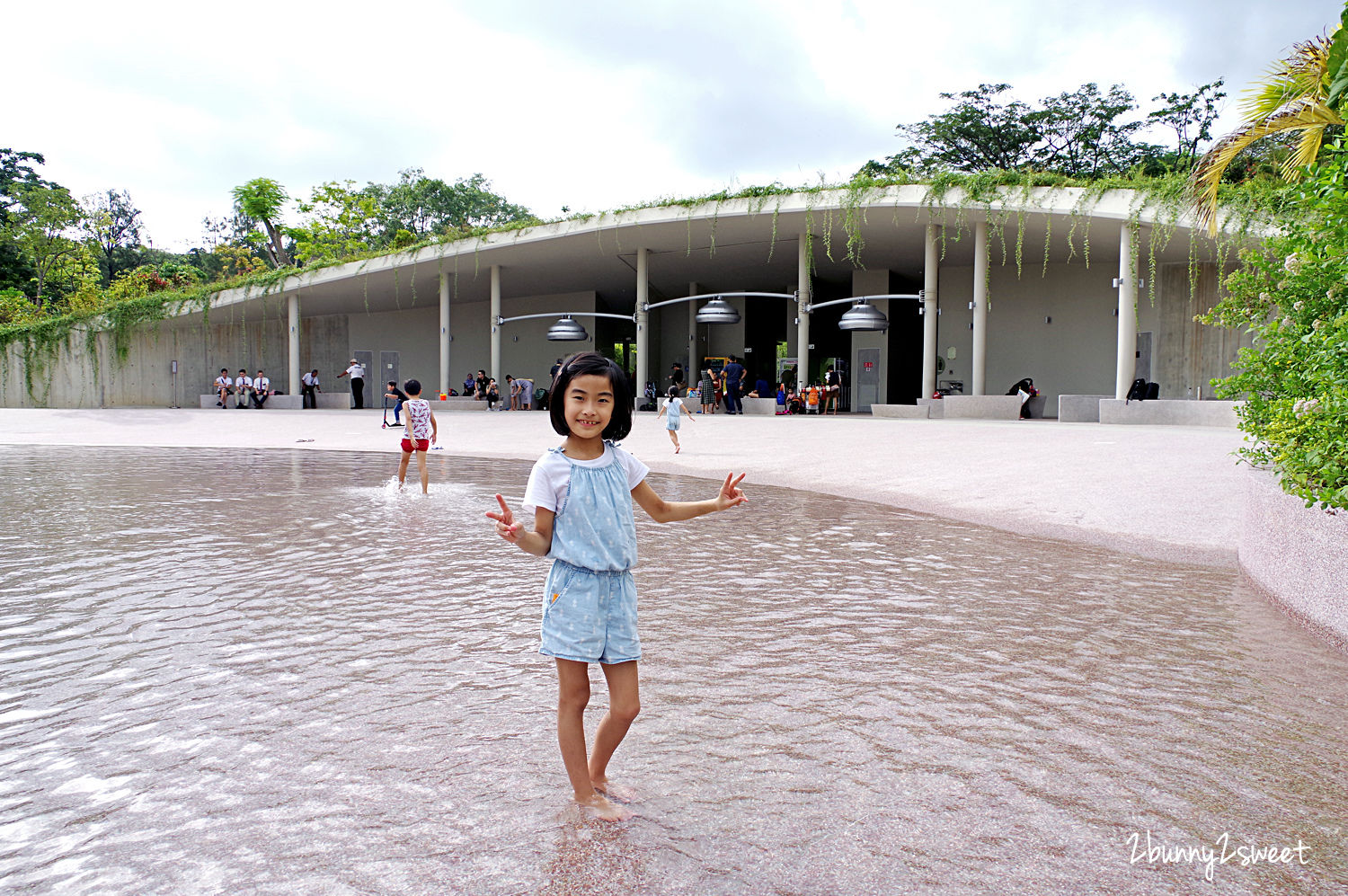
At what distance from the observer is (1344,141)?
468 centimetres

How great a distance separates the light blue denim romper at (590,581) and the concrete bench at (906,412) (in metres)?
20.1

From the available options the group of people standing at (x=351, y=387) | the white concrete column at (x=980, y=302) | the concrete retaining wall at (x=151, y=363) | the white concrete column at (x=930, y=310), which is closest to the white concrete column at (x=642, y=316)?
the white concrete column at (x=930, y=310)

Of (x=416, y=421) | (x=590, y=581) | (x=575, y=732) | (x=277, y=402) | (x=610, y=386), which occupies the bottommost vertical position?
(x=575, y=732)

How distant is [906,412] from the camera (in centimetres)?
2311

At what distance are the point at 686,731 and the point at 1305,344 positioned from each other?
15.3 ft

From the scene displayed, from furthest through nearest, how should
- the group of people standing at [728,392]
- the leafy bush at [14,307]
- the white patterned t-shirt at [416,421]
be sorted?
the leafy bush at [14,307] → the group of people standing at [728,392] → the white patterned t-shirt at [416,421]

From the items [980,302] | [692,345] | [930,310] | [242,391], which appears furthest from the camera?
[692,345]

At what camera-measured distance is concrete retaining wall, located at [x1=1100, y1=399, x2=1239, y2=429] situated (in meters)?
19.1

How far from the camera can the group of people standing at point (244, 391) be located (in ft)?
99.1

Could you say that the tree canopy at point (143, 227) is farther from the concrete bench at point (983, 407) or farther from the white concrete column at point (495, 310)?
the concrete bench at point (983, 407)

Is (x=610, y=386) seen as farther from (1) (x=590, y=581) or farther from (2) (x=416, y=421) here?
(2) (x=416, y=421)

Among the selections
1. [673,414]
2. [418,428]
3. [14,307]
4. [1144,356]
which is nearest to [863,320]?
[673,414]

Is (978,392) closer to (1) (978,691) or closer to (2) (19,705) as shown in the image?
(1) (978,691)

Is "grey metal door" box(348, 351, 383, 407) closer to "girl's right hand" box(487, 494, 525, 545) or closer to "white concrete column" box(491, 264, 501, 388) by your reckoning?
"white concrete column" box(491, 264, 501, 388)
